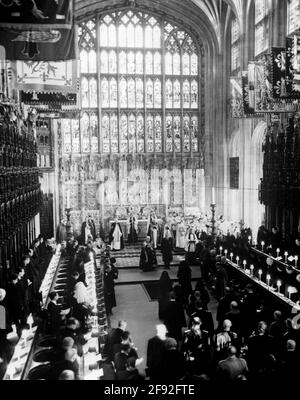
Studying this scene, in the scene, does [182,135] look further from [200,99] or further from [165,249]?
[165,249]

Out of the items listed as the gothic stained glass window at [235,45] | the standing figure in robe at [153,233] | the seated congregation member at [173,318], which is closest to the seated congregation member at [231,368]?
the seated congregation member at [173,318]

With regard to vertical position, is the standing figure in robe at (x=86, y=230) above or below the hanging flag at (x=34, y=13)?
below

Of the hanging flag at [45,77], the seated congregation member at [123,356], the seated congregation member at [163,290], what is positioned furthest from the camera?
the seated congregation member at [163,290]

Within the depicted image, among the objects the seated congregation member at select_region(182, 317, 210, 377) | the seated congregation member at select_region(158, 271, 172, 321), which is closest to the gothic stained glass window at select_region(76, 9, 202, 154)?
the seated congregation member at select_region(158, 271, 172, 321)

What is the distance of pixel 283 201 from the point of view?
1636 centimetres

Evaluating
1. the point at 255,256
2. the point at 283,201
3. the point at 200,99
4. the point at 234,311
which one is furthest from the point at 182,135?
the point at 234,311

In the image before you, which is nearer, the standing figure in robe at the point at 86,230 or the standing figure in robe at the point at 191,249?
the standing figure in robe at the point at 191,249

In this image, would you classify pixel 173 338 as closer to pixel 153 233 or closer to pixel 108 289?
pixel 108 289

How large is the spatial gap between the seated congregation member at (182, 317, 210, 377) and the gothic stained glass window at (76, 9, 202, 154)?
19.7 meters

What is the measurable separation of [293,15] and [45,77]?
36.4 feet

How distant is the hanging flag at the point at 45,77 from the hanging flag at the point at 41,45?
301cm

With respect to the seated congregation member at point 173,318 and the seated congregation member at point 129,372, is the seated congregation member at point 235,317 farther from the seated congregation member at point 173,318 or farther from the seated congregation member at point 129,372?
the seated congregation member at point 129,372

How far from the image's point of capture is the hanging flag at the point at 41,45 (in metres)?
7.61

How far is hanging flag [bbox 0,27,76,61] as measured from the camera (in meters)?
7.61
